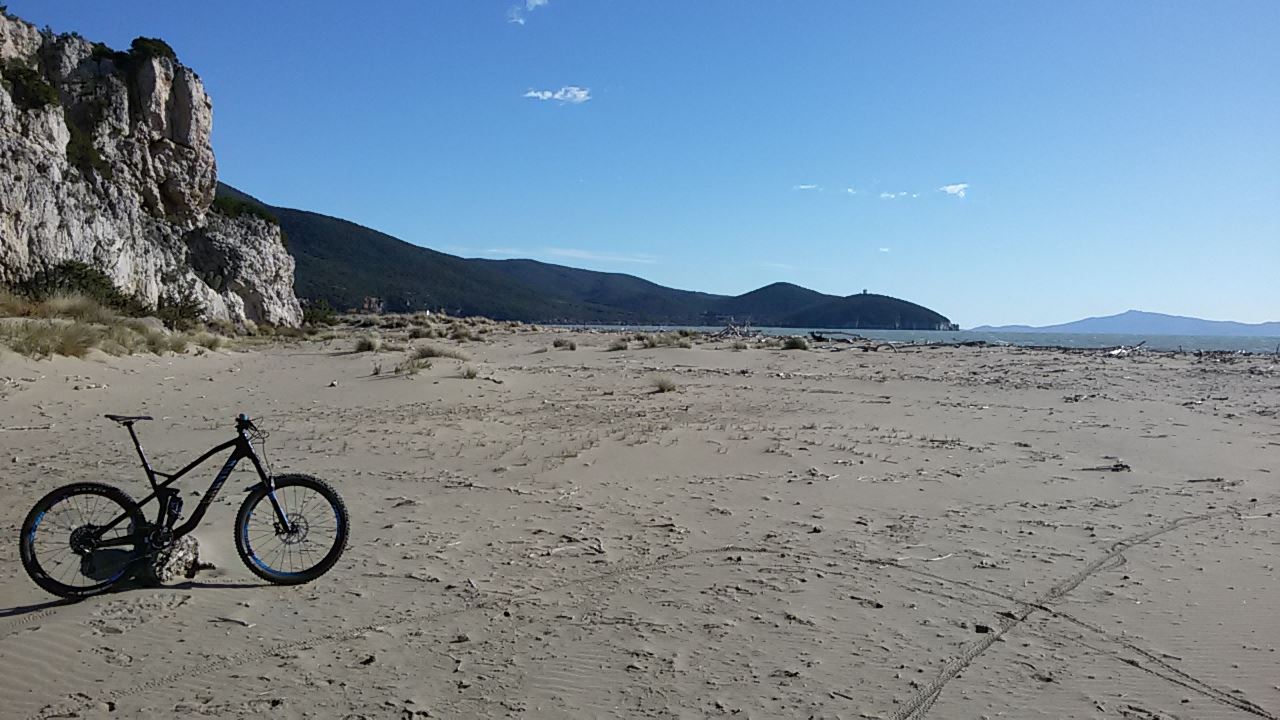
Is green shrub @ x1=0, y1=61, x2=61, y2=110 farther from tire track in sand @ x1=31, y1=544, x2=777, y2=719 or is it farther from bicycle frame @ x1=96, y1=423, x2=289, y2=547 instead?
tire track in sand @ x1=31, y1=544, x2=777, y2=719

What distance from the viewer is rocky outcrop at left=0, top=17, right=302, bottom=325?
69.0 feet

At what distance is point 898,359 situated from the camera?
2427 centimetres

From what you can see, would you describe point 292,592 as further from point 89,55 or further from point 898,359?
point 89,55

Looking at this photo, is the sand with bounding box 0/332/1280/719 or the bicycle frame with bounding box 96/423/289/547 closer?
the sand with bounding box 0/332/1280/719

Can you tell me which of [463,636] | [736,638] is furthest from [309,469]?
[736,638]

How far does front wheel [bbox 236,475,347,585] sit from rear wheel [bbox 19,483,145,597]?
1.85ft

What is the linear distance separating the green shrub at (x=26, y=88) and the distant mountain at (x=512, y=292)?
1490 centimetres

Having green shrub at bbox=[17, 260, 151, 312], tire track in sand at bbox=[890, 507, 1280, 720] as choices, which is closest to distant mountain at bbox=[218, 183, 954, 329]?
green shrub at bbox=[17, 260, 151, 312]

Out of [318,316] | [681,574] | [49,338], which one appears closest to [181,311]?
[49,338]

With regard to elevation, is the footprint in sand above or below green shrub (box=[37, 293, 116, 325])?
below

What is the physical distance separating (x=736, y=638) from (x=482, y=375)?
11476 millimetres

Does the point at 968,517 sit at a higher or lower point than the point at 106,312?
lower

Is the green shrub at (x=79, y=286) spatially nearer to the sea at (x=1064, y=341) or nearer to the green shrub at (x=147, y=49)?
the green shrub at (x=147, y=49)

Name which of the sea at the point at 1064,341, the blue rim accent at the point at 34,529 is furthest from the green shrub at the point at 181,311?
the sea at the point at 1064,341
